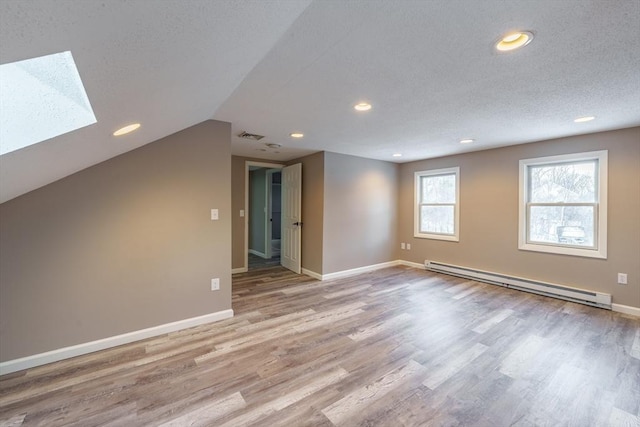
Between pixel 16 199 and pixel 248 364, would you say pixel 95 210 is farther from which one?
pixel 248 364

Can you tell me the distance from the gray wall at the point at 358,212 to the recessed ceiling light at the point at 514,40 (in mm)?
3129

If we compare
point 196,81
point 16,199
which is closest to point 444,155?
point 196,81

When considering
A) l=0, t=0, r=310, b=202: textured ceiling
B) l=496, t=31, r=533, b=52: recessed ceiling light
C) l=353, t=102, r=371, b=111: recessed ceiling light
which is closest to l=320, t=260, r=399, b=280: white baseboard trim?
l=353, t=102, r=371, b=111: recessed ceiling light

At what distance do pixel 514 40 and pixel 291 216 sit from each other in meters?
4.26

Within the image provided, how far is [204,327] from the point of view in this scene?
278cm

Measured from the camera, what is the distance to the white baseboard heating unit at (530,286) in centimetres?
333

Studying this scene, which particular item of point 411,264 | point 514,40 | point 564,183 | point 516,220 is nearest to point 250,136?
point 514,40

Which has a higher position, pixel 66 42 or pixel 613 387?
pixel 66 42

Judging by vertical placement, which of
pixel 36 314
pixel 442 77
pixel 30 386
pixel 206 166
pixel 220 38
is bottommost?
pixel 30 386

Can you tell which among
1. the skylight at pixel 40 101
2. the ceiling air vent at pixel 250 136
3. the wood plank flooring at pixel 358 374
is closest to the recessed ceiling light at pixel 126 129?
the skylight at pixel 40 101

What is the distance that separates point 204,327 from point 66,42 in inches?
104

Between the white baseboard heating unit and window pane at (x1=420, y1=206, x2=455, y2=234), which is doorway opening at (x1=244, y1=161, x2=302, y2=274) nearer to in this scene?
window pane at (x1=420, y1=206, x2=455, y2=234)

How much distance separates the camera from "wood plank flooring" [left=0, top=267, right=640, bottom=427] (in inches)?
64.5

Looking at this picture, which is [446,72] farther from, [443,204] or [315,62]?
[443,204]
